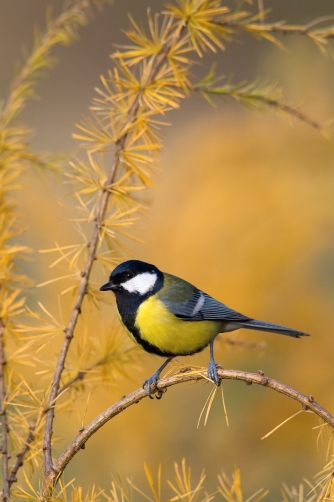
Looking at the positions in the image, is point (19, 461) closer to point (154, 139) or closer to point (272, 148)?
point (154, 139)

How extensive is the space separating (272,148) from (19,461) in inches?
35.3

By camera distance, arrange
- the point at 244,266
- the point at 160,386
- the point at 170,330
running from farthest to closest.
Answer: the point at 244,266 < the point at 170,330 < the point at 160,386

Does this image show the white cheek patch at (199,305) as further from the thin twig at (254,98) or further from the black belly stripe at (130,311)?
the thin twig at (254,98)

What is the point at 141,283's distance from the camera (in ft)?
3.61

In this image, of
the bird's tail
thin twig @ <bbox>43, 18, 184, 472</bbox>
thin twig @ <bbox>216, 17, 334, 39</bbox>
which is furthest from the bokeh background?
thin twig @ <bbox>216, 17, 334, 39</bbox>

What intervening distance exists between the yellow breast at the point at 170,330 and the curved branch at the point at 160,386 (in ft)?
1.20

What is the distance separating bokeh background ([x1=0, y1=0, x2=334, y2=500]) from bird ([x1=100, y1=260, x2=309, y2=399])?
0.18ft

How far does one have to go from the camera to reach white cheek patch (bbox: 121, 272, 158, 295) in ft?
3.48

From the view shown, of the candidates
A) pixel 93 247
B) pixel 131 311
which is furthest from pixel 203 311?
pixel 93 247

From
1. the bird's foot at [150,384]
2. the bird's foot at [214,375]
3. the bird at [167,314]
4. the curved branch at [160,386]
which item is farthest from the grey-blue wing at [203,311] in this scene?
the curved branch at [160,386]

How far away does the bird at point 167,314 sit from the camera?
3.27ft

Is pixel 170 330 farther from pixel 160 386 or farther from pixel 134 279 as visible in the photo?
pixel 160 386

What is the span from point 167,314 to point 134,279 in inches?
3.3

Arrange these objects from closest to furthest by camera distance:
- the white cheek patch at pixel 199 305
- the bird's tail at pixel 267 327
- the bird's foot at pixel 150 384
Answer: the bird's foot at pixel 150 384
the bird's tail at pixel 267 327
the white cheek patch at pixel 199 305
